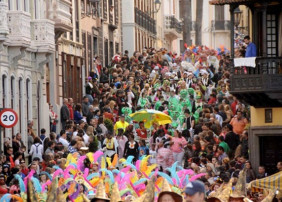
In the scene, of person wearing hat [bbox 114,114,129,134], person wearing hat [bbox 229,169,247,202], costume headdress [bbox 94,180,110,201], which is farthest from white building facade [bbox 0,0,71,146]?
costume headdress [bbox 94,180,110,201]

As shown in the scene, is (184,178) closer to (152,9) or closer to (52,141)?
(52,141)

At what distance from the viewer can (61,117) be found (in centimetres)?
4362

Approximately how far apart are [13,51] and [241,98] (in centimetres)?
816

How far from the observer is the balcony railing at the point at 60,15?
4478 centimetres

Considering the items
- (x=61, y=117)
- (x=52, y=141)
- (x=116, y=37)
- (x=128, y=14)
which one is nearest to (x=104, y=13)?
(x=116, y=37)

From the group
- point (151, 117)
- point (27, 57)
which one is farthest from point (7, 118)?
point (27, 57)

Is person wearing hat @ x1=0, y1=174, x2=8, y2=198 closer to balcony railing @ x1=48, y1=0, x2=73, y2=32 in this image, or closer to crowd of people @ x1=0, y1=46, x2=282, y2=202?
crowd of people @ x1=0, y1=46, x2=282, y2=202

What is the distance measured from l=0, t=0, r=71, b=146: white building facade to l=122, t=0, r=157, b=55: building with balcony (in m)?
26.2

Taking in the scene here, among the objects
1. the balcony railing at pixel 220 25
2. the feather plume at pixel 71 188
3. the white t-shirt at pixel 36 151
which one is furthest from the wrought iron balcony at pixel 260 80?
the balcony railing at pixel 220 25

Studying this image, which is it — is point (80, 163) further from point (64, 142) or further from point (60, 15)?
point (60, 15)

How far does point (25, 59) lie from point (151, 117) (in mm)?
4808

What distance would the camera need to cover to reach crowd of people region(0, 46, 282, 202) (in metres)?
30.4

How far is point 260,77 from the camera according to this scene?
32.8m

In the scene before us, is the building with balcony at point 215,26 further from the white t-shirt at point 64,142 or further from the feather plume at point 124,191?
the feather plume at point 124,191
